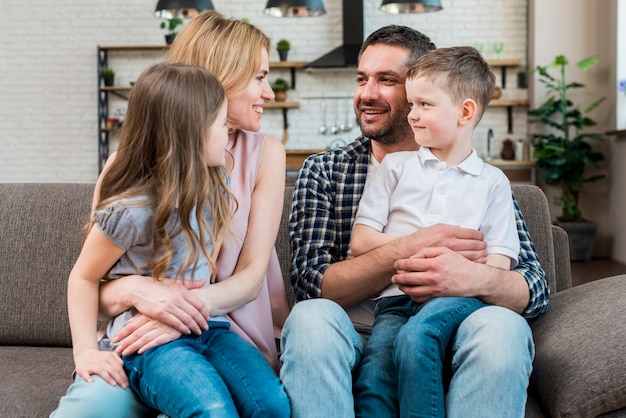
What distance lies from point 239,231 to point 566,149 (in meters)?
5.74

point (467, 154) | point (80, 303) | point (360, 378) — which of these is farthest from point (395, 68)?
point (80, 303)

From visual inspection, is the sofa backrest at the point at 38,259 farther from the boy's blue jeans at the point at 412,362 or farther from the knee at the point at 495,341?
the knee at the point at 495,341

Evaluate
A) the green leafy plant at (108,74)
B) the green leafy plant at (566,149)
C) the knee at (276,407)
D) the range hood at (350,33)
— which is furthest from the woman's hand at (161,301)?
the green leafy plant at (108,74)

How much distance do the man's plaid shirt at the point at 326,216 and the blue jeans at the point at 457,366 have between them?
0.32 metres

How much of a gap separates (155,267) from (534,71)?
21.7 ft

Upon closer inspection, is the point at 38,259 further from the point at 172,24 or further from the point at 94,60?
the point at 94,60

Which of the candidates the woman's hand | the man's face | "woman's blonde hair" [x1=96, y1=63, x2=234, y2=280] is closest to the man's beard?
the man's face

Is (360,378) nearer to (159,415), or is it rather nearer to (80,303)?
(159,415)

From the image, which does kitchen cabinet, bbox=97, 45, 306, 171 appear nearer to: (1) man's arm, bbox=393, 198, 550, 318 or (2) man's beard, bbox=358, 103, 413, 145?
(2) man's beard, bbox=358, 103, 413, 145

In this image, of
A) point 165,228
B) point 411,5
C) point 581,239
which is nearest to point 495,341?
point 165,228

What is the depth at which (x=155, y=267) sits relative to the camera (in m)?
1.51

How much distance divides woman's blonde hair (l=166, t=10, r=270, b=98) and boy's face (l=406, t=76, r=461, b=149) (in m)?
0.39

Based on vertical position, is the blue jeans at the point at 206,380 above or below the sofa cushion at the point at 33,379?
above

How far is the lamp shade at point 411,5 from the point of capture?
604 cm
